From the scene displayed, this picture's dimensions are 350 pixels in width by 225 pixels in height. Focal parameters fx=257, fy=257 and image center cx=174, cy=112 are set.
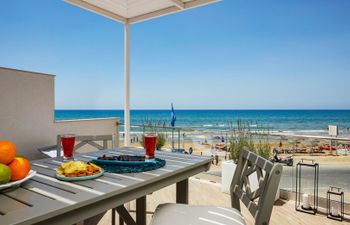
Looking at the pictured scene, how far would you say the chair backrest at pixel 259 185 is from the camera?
1.06 meters

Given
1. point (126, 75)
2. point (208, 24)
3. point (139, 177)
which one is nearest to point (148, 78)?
point (208, 24)

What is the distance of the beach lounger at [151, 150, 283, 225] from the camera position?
108 cm

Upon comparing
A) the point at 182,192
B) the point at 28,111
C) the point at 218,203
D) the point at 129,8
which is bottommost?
the point at 218,203

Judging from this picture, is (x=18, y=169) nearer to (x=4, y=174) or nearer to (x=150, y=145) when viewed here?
(x=4, y=174)

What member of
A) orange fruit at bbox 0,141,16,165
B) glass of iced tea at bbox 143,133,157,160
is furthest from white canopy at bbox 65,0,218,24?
orange fruit at bbox 0,141,16,165

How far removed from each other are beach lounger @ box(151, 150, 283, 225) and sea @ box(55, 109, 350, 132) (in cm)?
1940

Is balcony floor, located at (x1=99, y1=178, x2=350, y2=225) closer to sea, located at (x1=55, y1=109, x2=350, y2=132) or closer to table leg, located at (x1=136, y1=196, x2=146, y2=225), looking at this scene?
table leg, located at (x1=136, y1=196, x2=146, y2=225)

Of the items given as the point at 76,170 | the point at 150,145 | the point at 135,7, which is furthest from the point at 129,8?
the point at 76,170

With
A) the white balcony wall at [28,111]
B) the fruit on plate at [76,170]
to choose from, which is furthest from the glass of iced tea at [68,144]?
the white balcony wall at [28,111]

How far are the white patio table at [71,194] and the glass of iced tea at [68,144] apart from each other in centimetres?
9

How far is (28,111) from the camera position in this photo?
282cm

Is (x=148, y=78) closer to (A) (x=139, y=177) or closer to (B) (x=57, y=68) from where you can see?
(B) (x=57, y=68)

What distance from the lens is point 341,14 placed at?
19797mm

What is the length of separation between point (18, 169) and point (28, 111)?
81.5 inches
